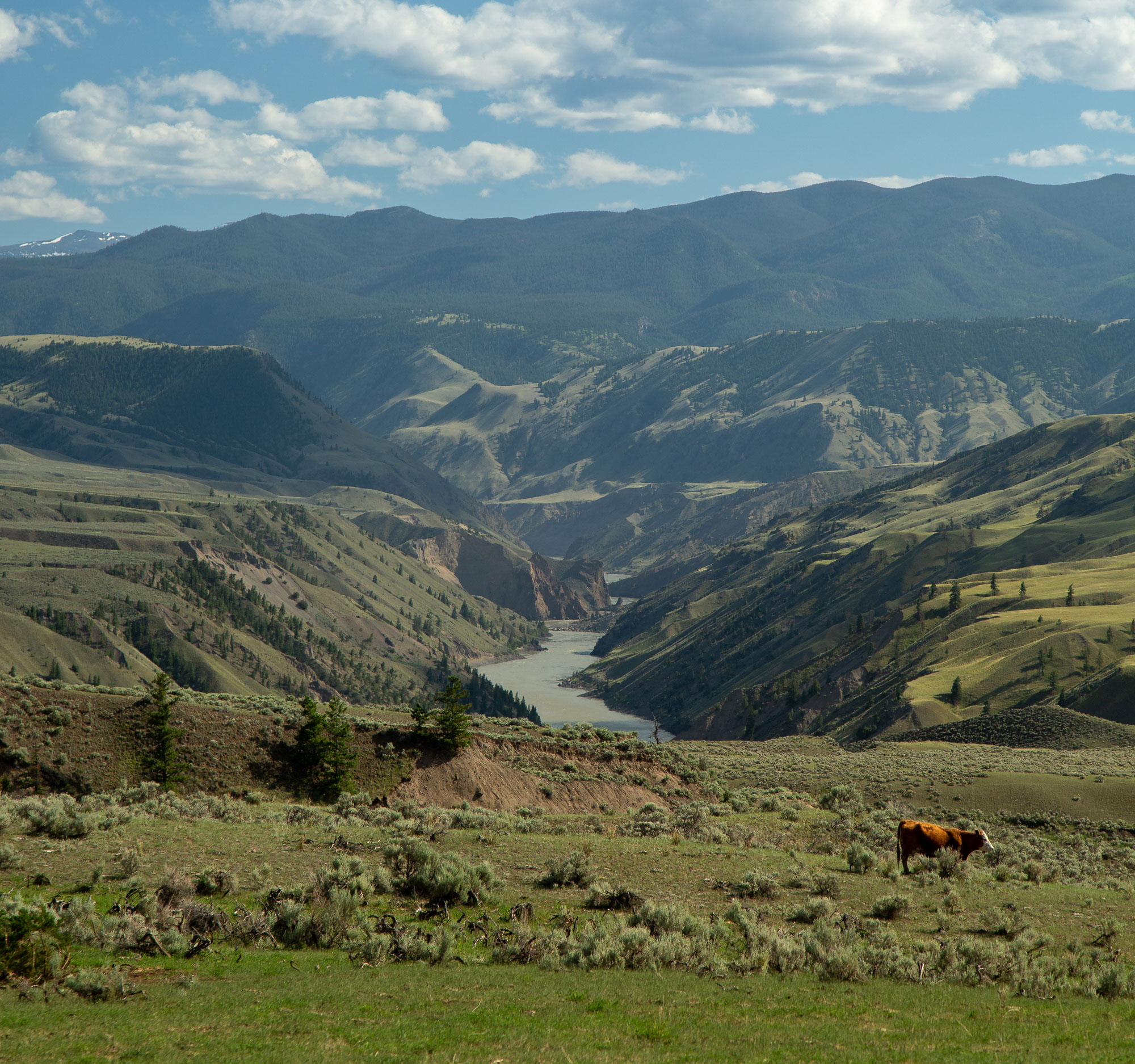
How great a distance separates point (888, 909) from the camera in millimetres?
27609

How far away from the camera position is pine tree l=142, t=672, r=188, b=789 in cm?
4355

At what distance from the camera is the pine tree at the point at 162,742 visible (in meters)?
43.6

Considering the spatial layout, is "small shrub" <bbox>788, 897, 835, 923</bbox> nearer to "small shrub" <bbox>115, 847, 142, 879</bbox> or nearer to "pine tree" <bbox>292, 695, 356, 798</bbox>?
"small shrub" <bbox>115, 847, 142, 879</bbox>

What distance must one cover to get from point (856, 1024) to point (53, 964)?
14100 mm

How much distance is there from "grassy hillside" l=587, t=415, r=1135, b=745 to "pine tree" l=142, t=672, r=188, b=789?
6466 centimetres

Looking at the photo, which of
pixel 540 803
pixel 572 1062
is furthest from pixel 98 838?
pixel 540 803

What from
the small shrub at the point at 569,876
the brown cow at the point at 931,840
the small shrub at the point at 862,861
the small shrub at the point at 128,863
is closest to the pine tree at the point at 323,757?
the small shrub at the point at 128,863

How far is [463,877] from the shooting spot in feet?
89.7

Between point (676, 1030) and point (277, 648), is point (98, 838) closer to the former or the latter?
point (676, 1030)

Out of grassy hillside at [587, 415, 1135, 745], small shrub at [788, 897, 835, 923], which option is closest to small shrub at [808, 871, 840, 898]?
small shrub at [788, 897, 835, 923]

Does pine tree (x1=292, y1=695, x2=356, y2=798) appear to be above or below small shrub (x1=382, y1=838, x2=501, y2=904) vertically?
below

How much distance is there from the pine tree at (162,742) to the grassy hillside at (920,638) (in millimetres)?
64664

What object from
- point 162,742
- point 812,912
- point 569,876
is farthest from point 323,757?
point 812,912

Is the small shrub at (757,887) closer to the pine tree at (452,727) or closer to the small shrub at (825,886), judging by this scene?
the small shrub at (825,886)
